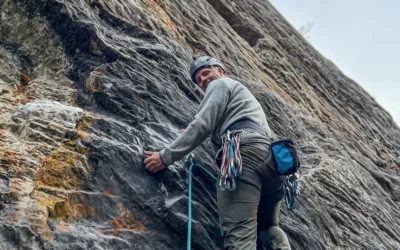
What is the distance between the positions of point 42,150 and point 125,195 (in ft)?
2.78

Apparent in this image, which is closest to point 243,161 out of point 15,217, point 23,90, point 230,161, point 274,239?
point 230,161

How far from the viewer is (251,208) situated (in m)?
4.98

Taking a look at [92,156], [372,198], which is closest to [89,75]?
[92,156]

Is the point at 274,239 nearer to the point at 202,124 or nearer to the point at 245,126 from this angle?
the point at 245,126

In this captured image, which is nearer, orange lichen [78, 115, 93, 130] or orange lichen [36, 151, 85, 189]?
orange lichen [36, 151, 85, 189]

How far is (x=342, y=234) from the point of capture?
7.35m

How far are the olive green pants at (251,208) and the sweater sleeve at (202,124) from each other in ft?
1.43

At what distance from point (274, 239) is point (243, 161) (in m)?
0.91

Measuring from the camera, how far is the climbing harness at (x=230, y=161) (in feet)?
16.1

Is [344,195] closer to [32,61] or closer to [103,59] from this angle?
[103,59]

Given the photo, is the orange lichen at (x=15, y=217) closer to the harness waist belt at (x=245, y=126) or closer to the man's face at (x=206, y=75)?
the harness waist belt at (x=245, y=126)

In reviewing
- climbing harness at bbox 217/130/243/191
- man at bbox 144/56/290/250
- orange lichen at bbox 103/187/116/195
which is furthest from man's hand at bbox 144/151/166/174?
climbing harness at bbox 217/130/243/191

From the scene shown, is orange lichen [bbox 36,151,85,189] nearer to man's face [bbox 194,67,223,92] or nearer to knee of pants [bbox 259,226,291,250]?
man's face [bbox 194,67,223,92]

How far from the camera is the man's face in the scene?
6035 millimetres
